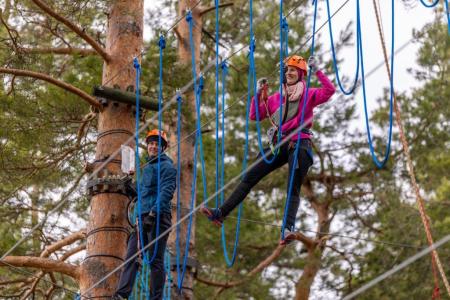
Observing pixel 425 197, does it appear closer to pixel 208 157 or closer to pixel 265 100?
pixel 208 157

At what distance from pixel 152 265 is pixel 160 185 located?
0.52m

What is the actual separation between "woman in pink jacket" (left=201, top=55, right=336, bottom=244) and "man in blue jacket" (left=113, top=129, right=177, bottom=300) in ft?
1.63

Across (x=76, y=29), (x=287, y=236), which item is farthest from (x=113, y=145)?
(x=287, y=236)

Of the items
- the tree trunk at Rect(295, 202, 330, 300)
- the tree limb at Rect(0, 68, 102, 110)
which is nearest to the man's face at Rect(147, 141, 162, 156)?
the tree limb at Rect(0, 68, 102, 110)

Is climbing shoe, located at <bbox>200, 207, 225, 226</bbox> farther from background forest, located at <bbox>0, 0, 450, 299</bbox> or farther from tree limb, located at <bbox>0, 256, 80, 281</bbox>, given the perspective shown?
background forest, located at <bbox>0, 0, 450, 299</bbox>

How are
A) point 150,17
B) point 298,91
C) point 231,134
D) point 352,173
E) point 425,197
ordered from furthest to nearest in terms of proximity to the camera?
point 425,197 < point 231,134 < point 352,173 < point 150,17 < point 298,91

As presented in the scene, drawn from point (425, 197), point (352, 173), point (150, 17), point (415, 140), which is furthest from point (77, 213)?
point (425, 197)

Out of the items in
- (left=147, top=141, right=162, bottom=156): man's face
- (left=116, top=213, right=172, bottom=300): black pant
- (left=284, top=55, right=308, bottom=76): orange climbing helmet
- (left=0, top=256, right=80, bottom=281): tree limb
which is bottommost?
(left=116, top=213, right=172, bottom=300): black pant

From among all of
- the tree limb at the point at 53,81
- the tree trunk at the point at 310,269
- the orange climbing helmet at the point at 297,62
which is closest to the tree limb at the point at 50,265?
the tree limb at the point at 53,81

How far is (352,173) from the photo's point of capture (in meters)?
13.1

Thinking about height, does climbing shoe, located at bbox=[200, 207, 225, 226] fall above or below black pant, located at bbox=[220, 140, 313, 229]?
below

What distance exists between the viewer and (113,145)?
23.8 feet

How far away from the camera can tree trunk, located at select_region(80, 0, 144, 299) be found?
679cm

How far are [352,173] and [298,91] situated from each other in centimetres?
722
